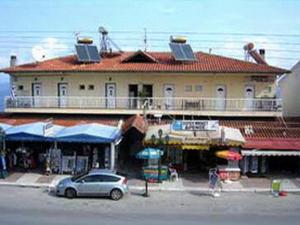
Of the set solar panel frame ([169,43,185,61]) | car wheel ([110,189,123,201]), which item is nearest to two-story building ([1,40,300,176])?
solar panel frame ([169,43,185,61])

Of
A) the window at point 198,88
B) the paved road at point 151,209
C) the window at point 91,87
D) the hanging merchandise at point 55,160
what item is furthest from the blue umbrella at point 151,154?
the window at point 91,87

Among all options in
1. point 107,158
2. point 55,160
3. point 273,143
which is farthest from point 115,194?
point 273,143

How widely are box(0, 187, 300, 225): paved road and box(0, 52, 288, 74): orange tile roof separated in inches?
419

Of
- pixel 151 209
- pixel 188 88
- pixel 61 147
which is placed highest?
pixel 188 88

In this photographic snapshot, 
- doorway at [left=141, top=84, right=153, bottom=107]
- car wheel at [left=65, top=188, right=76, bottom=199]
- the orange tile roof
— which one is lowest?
car wheel at [left=65, top=188, right=76, bottom=199]

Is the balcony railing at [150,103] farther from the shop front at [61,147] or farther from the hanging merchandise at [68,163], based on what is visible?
the hanging merchandise at [68,163]

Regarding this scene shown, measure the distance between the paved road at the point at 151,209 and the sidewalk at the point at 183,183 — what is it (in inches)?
33.5

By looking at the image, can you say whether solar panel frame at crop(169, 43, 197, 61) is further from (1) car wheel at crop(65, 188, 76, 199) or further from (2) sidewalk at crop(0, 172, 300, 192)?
(1) car wheel at crop(65, 188, 76, 199)

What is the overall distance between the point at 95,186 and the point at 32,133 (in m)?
7.49

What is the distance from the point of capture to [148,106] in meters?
33.5

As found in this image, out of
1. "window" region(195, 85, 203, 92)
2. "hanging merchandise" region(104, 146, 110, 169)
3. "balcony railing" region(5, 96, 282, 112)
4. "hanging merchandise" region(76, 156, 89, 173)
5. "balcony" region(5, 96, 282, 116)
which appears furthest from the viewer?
"window" region(195, 85, 203, 92)

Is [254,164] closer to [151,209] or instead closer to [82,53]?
[151,209]

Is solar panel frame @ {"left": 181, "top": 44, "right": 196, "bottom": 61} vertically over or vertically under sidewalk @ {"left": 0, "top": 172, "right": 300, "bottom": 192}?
over

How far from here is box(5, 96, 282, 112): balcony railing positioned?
110ft
